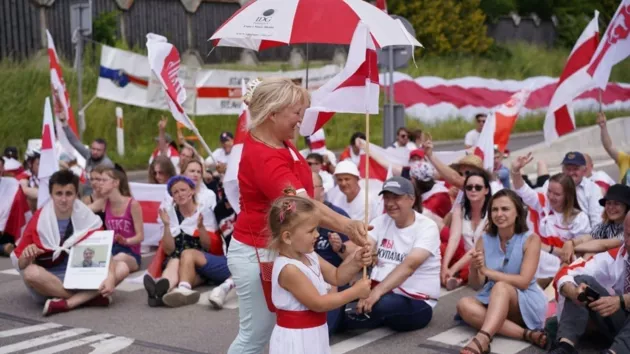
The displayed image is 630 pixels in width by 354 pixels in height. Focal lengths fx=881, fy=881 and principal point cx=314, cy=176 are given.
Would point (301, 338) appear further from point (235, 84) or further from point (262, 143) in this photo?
point (235, 84)

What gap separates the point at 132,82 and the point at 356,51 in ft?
45.6

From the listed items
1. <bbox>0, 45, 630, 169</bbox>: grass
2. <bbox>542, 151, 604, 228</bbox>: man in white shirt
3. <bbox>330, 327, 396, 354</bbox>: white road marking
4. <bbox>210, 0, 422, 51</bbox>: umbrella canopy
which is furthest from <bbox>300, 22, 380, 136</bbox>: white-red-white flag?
<bbox>0, 45, 630, 169</bbox>: grass

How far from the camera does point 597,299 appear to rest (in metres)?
5.57

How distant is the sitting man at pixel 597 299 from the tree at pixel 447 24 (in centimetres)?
3106

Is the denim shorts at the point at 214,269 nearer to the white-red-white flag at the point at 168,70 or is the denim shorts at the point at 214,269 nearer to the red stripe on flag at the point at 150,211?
the white-red-white flag at the point at 168,70

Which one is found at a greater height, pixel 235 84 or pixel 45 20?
pixel 45 20

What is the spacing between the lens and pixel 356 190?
28.6 feet

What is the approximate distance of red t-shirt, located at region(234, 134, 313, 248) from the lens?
4.12 metres

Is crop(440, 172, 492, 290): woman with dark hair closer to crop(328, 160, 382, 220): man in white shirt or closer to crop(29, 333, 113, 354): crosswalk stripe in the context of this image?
crop(328, 160, 382, 220): man in white shirt

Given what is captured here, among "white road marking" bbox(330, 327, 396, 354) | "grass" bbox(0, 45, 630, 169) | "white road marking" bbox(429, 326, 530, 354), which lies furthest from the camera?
"grass" bbox(0, 45, 630, 169)

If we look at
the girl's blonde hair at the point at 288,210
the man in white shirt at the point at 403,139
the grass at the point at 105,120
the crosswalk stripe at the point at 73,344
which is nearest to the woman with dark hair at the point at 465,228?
the crosswalk stripe at the point at 73,344

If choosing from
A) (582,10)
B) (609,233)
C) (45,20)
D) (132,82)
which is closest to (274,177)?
(609,233)

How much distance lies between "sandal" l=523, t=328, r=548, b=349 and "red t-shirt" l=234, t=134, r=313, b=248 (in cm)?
249

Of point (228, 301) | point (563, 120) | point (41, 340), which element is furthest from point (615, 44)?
point (41, 340)
